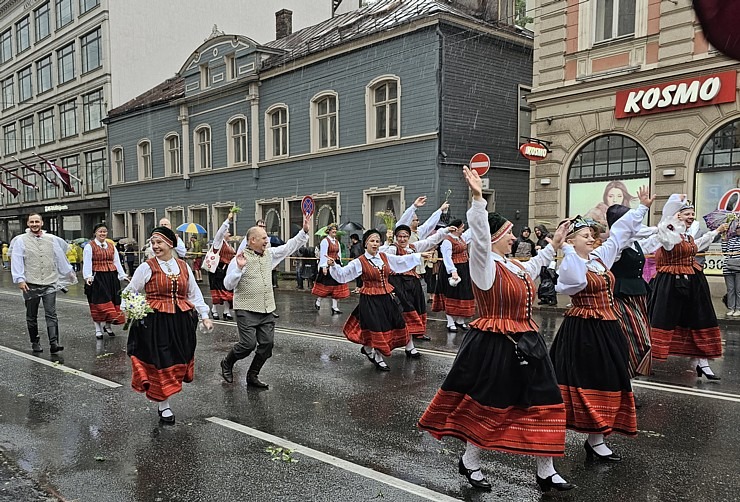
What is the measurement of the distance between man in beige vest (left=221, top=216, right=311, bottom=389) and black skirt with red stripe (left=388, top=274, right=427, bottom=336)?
7.60 feet

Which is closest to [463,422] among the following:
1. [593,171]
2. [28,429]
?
[28,429]

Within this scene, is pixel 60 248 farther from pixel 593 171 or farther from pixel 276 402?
pixel 593 171

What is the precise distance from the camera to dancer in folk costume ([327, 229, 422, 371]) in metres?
7.97

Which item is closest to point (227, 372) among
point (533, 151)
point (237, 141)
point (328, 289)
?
point (328, 289)

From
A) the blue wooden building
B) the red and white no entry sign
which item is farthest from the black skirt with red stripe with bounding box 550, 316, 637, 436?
the blue wooden building

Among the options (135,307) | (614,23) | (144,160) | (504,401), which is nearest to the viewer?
(504,401)

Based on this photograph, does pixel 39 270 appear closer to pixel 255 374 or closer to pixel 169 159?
pixel 255 374

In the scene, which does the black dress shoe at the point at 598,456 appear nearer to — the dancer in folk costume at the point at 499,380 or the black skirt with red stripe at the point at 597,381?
the black skirt with red stripe at the point at 597,381

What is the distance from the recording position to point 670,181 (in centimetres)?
1460

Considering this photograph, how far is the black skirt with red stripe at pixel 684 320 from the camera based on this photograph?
7066 millimetres

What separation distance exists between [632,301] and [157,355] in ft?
15.6

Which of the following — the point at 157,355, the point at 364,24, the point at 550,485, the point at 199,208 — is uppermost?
the point at 364,24

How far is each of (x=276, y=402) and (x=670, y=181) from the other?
12056 mm

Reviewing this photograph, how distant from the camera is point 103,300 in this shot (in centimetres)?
1070
